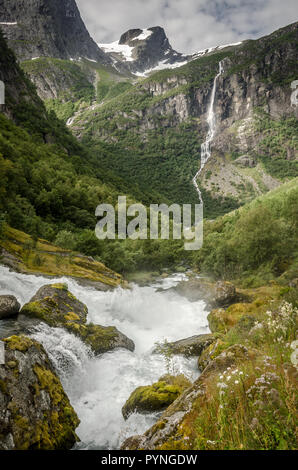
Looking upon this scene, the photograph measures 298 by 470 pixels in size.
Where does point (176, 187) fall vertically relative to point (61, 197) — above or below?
above

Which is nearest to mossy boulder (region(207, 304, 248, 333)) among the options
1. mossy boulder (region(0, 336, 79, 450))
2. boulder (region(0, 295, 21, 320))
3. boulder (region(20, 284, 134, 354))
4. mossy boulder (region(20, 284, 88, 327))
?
boulder (region(20, 284, 134, 354))

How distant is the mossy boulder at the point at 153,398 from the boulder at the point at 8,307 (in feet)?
19.7

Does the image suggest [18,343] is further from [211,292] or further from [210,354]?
[211,292]

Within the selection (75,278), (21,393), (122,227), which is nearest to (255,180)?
(122,227)

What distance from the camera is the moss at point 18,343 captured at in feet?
22.3

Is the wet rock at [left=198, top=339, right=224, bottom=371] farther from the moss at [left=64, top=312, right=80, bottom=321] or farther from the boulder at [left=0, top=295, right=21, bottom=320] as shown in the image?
the boulder at [left=0, top=295, right=21, bottom=320]

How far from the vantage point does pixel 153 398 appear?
322 inches

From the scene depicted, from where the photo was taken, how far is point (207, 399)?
5.19 metres

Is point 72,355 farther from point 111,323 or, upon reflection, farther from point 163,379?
point 111,323

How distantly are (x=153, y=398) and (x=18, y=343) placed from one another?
14.6 feet

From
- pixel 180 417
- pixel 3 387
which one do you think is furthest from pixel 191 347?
pixel 3 387

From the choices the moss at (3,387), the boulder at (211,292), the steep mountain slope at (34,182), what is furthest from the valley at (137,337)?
the steep mountain slope at (34,182)

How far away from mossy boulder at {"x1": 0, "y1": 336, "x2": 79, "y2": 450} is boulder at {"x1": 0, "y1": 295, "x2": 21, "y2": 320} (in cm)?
366

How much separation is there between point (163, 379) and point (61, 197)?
3640 cm
